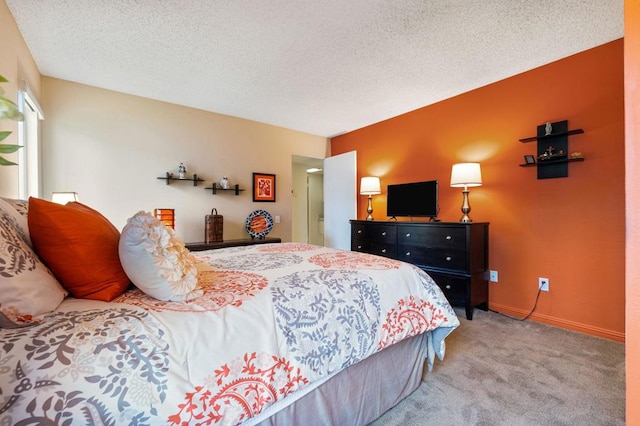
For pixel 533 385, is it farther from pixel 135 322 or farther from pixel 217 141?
pixel 217 141

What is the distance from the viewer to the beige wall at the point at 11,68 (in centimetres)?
180

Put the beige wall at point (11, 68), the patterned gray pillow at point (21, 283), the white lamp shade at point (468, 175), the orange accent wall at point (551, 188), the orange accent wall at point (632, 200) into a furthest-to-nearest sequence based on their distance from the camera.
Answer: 1. the white lamp shade at point (468, 175)
2. the orange accent wall at point (551, 188)
3. the beige wall at point (11, 68)
4. the patterned gray pillow at point (21, 283)
5. the orange accent wall at point (632, 200)

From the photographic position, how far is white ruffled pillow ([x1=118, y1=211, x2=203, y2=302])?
0.96 m

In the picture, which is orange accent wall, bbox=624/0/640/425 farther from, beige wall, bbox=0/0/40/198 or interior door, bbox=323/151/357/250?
interior door, bbox=323/151/357/250

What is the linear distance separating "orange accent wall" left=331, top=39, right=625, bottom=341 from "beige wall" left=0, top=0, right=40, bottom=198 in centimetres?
385

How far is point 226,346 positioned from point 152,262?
0.39 meters

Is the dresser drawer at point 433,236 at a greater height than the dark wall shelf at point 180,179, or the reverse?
the dark wall shelf at point 180,179

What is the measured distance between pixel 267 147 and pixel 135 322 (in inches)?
146

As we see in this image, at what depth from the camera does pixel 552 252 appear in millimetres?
2566

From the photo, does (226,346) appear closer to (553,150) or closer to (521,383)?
(521,383)

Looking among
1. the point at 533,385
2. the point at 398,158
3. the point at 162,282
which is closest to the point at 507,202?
the point at 398,158

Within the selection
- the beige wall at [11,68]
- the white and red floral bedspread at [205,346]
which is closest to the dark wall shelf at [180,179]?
the beige wall at [11,68]

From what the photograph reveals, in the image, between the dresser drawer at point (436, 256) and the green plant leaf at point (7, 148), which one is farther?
the dresser drawer at point (436, 256)

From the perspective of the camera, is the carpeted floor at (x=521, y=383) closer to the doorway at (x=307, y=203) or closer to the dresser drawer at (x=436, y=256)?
the dresser drawer at (x=436, y=256)
